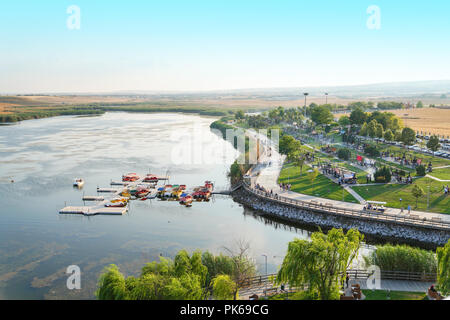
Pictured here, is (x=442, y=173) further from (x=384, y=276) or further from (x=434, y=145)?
(x=384, y=276)

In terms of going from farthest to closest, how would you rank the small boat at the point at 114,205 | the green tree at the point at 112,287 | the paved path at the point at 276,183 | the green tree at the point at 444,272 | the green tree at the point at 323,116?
the green tree at the point at 323,116, the small boat at the point at 114,205, the paved path at the point at 276,183, the green tree at the point at 444,272, the green tree at the point at 112,287

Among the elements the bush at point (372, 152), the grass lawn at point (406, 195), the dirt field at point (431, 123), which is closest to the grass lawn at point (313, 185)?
the grass lawn at point (406, 195)

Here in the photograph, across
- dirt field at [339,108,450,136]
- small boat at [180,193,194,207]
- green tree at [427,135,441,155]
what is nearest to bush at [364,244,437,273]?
small boat at [180,193,194,207]

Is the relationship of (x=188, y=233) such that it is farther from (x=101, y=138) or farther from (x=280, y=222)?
(x=101, y=138)

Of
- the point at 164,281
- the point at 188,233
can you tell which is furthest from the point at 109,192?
the point at 164,281

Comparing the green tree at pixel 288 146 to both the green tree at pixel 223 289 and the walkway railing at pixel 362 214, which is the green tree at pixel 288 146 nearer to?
the walkway railing at pixel 362 214
